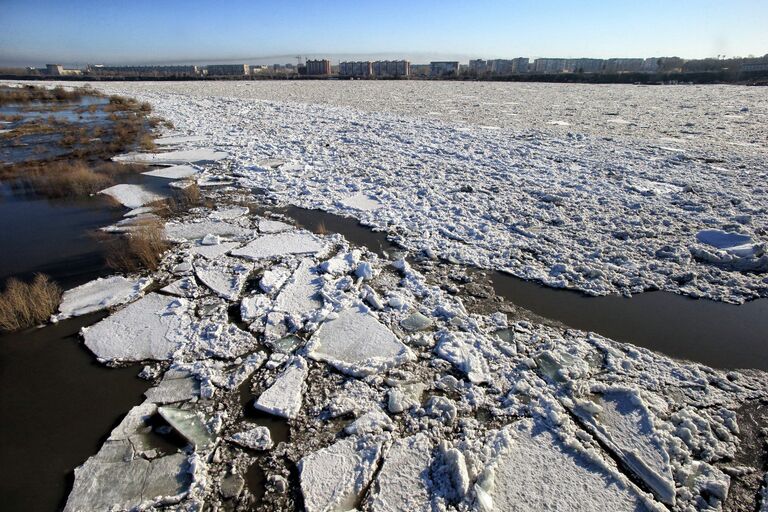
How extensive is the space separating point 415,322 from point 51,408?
2713mm

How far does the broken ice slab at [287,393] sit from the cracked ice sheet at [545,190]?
238 cm

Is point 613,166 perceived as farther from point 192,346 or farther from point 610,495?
point 192,346

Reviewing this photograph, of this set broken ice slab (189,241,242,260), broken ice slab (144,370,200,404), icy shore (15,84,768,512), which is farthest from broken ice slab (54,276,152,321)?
broken ice slab (144,370,200,404)

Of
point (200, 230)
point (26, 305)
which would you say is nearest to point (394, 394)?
point (26, 305)

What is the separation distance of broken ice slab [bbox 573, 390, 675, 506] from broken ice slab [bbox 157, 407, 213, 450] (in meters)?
2.39

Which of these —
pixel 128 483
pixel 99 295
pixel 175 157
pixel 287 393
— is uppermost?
pixel 175 157

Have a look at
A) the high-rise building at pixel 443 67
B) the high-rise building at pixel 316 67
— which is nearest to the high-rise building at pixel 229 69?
the high-rise building at pixel 316 67

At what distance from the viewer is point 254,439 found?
2336 mm

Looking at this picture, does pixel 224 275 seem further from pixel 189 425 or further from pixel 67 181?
pixel 67 181

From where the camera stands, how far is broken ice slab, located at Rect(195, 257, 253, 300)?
382cm

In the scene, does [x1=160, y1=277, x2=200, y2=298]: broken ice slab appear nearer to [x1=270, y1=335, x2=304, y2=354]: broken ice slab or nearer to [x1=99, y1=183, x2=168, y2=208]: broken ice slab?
[x1=270, y1=335, x2=304, y2=354]: broken ice slab

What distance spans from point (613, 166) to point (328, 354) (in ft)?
25.8

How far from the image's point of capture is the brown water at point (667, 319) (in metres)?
3.12

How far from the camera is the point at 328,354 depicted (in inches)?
119
